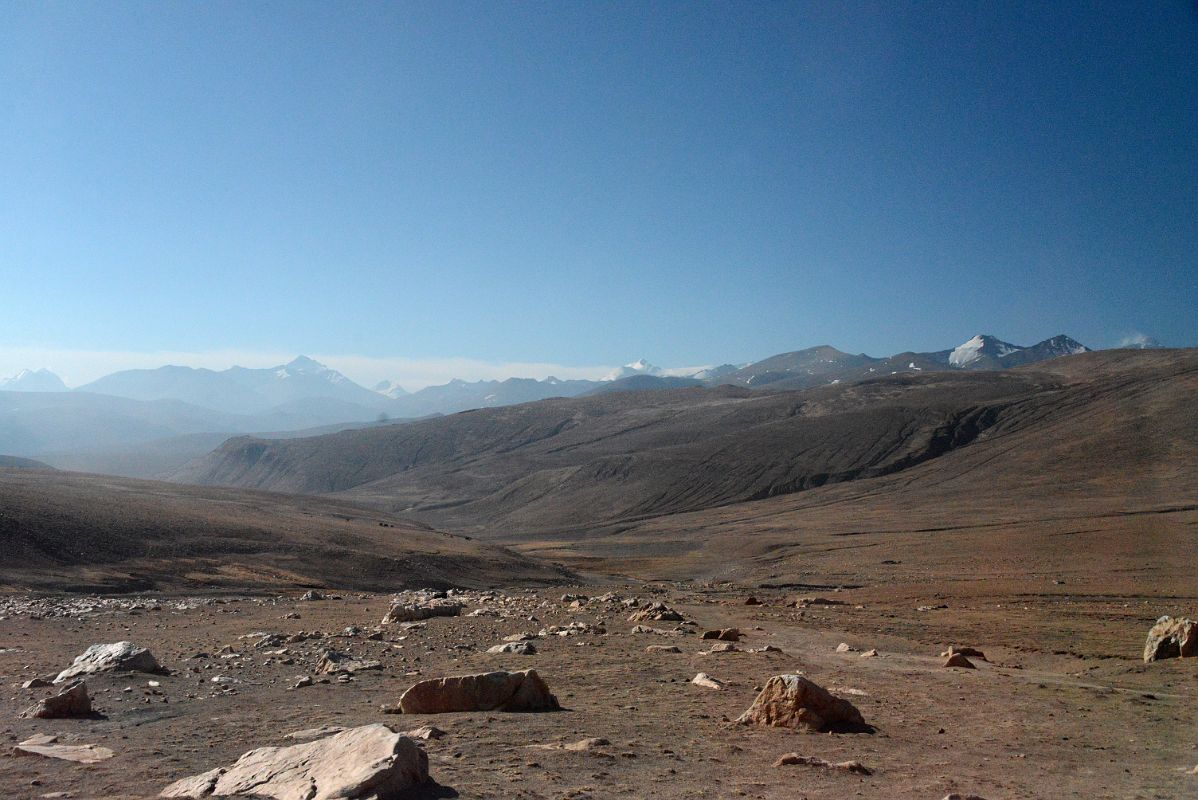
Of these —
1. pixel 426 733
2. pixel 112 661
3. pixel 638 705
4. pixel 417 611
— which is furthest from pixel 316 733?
pixel 417 611

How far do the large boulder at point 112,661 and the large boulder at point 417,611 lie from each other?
7940 millimetres

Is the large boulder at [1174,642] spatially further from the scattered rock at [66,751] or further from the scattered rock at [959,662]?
the scattered rock at [66,751]

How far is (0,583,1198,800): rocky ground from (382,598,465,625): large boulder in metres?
0.96

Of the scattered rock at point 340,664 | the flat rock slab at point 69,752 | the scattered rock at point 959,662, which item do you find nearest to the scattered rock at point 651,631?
the scattered rock at point 959,662

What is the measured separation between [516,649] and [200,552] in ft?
104

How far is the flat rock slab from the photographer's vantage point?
817 cm

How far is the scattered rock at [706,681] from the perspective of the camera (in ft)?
42.5

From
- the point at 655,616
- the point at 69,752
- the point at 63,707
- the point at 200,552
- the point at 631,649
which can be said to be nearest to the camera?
the point at 69,752

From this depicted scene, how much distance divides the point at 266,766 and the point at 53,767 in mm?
2298

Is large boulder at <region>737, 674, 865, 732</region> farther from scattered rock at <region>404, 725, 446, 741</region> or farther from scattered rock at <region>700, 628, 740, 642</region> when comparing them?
scattered rock at <region>700, 628, 740, 642</region>

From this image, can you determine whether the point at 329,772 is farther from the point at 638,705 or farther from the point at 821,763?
the point at 638,705

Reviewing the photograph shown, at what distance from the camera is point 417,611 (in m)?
21.5

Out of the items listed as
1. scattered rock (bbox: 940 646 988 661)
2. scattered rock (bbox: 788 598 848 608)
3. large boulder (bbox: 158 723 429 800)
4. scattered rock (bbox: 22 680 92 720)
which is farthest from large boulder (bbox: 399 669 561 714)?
scattered rock (bbox: 788 598 848 608)

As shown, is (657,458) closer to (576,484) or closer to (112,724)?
→ (576,484)
